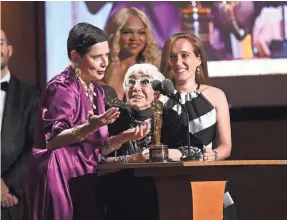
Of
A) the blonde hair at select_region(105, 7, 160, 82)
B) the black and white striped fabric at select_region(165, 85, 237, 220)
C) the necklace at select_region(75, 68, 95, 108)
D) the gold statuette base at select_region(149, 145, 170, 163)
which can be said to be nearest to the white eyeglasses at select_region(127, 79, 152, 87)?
the black and white striped fabric at select_region(165, 85, 237, 220)

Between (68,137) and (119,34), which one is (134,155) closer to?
(68,137)

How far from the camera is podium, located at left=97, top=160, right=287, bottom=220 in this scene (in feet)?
10.3

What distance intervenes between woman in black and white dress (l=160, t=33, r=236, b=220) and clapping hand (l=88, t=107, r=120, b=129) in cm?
84

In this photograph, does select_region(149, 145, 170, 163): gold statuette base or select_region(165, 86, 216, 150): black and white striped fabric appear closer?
select_region(149, 145, 170, 163): gold statuette base

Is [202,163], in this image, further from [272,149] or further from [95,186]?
[272,149]

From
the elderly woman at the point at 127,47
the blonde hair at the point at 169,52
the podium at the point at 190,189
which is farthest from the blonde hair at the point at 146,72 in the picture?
the elderly woman at the point at 127,47

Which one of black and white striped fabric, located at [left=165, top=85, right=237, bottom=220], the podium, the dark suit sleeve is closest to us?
the podium

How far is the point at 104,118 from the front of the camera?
3.04 m

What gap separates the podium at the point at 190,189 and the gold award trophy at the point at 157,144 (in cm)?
9

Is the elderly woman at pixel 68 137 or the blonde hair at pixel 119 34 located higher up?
the blonde hair at pixel 119 34

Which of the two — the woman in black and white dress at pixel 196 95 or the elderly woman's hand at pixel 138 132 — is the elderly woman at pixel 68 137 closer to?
the elderly woman's hand at pixel 138 132

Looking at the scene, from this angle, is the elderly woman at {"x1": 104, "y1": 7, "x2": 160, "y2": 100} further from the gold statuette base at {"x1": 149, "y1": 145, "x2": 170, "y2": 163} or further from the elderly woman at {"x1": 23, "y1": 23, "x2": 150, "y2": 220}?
the gold statuette base at {"x1": 149, "y1": 145, "x2": 170, "y2": 163}

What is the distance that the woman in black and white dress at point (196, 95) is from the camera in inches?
152

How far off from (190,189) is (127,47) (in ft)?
6.15
